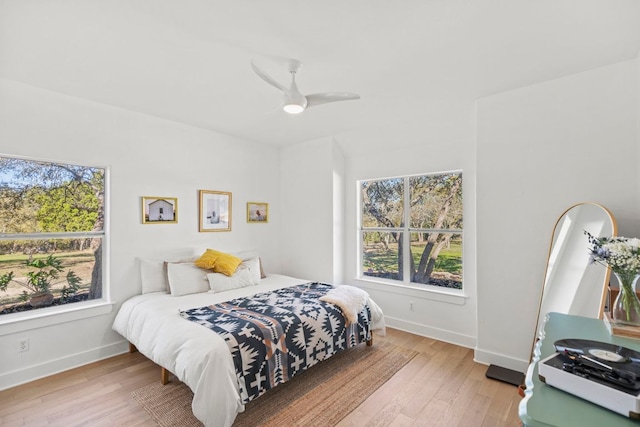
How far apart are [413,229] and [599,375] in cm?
318

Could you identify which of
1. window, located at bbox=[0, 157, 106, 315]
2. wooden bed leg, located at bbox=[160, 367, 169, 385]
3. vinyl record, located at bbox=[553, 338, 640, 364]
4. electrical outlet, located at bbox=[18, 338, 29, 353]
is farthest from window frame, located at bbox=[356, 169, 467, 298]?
electrical outlet, located at bbox=[18, 338, 29, 353]

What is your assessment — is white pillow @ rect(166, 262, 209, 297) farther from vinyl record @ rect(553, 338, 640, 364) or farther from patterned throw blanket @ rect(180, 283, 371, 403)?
vinyl record @ rect(553, 338, 640, 364)

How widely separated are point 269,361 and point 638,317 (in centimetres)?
224

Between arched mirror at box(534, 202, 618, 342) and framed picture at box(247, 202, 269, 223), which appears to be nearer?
arched mirror at box(534, 202, 618, 342)

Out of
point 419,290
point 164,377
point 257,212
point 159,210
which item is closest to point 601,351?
point 419,290

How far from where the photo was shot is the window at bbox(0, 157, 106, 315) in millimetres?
2748

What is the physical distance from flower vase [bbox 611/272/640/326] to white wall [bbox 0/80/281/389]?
3919 millimetres

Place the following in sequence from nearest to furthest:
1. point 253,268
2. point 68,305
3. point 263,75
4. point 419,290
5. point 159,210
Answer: point 263,75, point 68,305, point 159,210, point 419,290, point 253,268

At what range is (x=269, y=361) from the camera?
2369 mm

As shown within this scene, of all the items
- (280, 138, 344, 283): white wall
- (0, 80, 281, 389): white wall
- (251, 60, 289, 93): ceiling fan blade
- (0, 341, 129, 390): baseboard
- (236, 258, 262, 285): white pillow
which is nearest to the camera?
(251, 60, 289, 93): ceiling fan blade

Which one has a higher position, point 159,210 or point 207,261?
point 159,210

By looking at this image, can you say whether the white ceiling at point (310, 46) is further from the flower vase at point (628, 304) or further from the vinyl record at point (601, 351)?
the vinyl record at point (601, 351)

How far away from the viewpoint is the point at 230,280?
3.62 meters

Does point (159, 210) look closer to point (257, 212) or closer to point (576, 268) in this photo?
point (257, 212)
